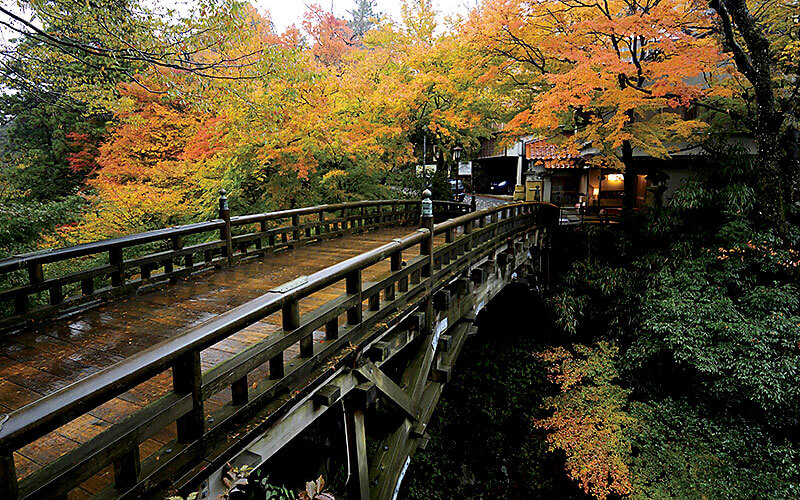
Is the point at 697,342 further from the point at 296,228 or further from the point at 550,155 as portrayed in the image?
the point at 550,155

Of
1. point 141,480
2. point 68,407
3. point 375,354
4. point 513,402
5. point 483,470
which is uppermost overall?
point 68,407

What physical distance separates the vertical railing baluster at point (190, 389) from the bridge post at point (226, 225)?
518 cm

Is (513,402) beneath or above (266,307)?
beneath

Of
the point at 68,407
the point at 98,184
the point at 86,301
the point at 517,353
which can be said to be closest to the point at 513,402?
the point at 517,353

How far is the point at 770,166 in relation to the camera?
952cm

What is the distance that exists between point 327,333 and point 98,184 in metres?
13.8

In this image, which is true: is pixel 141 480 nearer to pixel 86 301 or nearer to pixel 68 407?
pixel 68 407

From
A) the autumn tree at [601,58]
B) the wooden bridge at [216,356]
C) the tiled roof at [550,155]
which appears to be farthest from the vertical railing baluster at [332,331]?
the tiled roof at [550,155]

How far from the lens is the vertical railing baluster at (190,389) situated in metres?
2.60

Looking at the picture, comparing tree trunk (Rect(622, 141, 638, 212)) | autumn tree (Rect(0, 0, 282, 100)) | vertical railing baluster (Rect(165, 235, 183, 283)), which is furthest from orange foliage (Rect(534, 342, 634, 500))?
autumn tree (Rect(0, 0, 282, 100))

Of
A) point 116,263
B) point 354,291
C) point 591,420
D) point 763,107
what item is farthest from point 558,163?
point 116,263

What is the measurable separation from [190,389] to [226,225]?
527 cm

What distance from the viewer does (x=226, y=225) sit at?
7449 millimetres

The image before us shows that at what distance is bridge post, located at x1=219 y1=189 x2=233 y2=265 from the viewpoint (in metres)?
7.37
